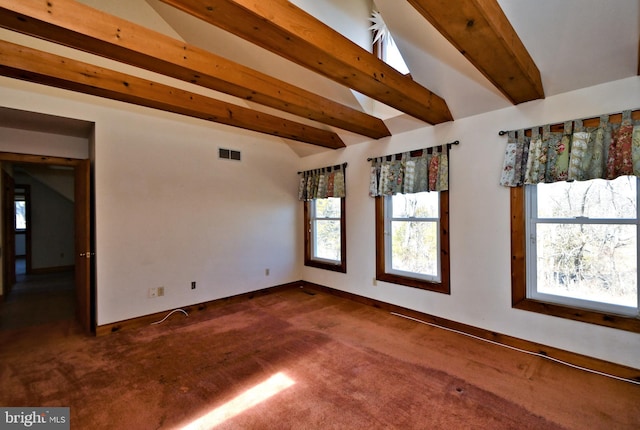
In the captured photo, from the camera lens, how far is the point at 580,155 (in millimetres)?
2316

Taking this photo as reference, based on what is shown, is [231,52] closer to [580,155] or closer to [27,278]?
[580,155]

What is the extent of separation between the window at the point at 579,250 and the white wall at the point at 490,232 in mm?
107

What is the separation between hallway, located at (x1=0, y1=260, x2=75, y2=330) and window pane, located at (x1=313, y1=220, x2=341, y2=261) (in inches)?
141

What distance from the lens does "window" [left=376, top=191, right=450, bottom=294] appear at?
3295 millimetres

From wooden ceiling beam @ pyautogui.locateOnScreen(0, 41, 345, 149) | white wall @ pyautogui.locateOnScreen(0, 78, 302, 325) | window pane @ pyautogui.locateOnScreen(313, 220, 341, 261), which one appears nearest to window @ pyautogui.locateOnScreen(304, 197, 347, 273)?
window pane @ pyautogui.locateOnScreen(313, 220, 341, 261)

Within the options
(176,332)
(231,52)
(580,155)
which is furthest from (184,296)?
(580,155)

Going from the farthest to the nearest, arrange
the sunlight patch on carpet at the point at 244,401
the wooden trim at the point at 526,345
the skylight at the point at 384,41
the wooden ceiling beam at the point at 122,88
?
the skylight at the point at 384,41 → the wooden trim at the point at 526,345 → the wooden ceiling beam at the point at 122,88 → the sunlight patch on carpet at the point at 244,401

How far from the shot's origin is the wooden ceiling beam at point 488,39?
4.94 ft

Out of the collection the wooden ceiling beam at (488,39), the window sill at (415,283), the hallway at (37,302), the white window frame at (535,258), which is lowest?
the hallway at (37,302)

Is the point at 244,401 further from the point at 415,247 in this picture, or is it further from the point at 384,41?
the point at 384,41

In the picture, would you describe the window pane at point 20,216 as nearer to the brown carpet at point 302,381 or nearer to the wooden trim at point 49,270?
the wooden trim at point 49,270

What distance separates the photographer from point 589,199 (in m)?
2.44

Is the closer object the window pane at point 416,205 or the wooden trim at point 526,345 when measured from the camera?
Result: the wooden trim at point 526,345

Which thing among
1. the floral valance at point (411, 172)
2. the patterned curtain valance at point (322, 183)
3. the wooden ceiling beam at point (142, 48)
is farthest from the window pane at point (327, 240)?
the wooden ceiling beam at point (142, 48)
